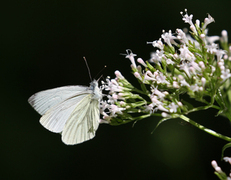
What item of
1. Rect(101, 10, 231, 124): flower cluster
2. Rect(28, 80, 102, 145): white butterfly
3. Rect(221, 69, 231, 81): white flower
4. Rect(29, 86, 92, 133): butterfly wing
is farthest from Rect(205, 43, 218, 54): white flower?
Rect(29, 86, 92, 133): butterfly wing

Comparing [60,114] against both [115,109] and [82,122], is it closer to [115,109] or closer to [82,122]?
[82,122]

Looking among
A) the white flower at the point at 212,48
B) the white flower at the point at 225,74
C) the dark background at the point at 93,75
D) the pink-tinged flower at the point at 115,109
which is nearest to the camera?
the white flower at the point at 225,74

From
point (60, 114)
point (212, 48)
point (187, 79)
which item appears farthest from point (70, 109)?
point (212, 48)

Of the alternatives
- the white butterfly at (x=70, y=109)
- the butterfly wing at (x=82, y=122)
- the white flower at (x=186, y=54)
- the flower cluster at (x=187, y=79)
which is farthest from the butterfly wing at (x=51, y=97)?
the white flower at (x=186, y=54)

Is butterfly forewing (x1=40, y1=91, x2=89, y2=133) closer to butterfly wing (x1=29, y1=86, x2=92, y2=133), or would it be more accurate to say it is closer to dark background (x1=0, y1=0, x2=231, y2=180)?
butterfly wing (x1=29, y1=86, x2=92, y2=133)

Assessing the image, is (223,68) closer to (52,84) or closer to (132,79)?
(132,79)

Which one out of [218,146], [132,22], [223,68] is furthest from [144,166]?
[223,68]

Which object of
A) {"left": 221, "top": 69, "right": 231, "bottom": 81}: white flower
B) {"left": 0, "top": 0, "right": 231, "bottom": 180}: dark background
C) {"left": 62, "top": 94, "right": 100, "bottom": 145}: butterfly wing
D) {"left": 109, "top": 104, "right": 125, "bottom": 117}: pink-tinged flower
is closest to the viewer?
{"left": 221, "top": 69, "right": 231, "bottom": 81}: white flower

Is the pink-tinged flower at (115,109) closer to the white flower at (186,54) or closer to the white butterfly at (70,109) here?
the white butterfly at (70,109)
